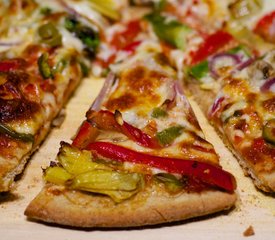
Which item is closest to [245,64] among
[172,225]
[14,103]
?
[172,225]

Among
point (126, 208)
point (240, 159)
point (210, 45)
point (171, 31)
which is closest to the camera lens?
point (126, 208)

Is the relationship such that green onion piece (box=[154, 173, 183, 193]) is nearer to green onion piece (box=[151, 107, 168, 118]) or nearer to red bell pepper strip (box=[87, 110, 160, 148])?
red bell pepper strip (box=[87, 110, 160, 148])

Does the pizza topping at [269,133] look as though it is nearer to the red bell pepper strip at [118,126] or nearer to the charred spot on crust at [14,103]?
the red bell pepper strip at [118,126]

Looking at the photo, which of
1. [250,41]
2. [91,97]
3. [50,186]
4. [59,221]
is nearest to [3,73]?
[91,97]

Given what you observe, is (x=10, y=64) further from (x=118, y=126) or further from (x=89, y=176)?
(x=89, y=176)

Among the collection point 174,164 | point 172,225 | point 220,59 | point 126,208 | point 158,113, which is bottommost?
point 172,225

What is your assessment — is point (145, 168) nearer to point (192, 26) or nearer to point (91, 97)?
point (91, 97)
